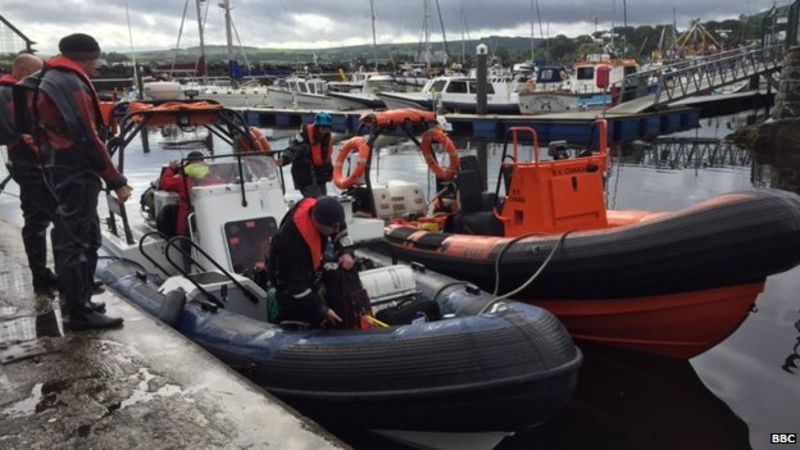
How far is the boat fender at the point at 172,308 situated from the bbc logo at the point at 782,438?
416cm

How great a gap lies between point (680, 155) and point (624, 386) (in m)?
15.7

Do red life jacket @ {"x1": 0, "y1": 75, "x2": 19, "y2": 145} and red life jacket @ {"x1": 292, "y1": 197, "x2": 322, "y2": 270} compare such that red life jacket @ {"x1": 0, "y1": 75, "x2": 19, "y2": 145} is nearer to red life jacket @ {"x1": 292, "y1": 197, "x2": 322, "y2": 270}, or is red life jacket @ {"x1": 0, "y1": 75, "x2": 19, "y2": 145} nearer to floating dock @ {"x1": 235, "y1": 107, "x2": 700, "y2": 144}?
red life jacket @ {"x1": 292, "y1": 197, "x2": 322, "y2": 270}

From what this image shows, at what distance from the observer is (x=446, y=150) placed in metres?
8.17

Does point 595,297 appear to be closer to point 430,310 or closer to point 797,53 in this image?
point 430,310

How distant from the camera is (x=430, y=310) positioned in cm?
485

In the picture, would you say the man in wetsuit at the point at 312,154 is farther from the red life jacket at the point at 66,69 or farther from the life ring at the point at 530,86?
the life ring at the point at 530,86

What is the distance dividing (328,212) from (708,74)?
26281 mm

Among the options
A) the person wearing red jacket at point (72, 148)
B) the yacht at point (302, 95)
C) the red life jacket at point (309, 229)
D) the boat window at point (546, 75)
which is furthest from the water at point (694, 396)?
the yacht at point (302, 95)

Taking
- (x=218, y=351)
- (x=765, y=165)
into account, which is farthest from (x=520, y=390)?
(x=765, y=165)

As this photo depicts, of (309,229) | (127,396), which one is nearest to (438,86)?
(309,229)

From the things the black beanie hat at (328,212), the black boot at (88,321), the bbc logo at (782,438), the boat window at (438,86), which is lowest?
the bbc logo at (782,438)

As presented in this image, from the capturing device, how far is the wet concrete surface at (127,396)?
2.82m

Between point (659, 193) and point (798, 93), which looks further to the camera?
point (798, 93)

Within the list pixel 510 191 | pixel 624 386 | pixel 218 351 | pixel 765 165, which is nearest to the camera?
pixel 218 351
